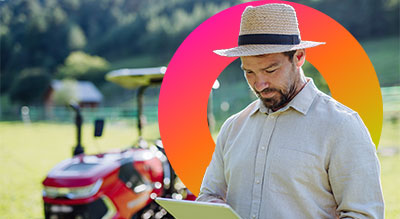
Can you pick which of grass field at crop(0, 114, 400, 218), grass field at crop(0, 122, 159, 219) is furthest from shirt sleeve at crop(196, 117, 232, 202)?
grass field at crop(0, 114, 400, 218)

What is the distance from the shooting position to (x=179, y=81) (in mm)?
2309

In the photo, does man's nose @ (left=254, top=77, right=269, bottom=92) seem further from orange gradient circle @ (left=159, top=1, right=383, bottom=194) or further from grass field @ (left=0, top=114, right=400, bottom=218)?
grass field @ (left=0, top=114, right=400, bottom=218)

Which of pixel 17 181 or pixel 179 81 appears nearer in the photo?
pixel 179 81

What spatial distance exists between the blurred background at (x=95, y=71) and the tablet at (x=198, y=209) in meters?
4.22

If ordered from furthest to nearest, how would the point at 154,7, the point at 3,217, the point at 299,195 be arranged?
1. the point at 154,7
2. the point at 3,217
3. the point at 299,195

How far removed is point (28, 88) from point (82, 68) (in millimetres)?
9662

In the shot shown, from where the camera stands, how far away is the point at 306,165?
1319mm

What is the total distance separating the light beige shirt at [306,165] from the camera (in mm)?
1241

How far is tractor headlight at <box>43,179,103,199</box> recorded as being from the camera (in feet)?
10.5

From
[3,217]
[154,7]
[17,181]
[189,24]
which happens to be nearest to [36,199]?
[3,217]

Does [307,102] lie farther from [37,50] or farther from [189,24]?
[37,50]

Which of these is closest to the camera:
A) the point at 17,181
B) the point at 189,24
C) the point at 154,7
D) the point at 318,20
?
the point at 318,20

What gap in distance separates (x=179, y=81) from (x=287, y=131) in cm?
105

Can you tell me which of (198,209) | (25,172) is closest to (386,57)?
(25,172)
